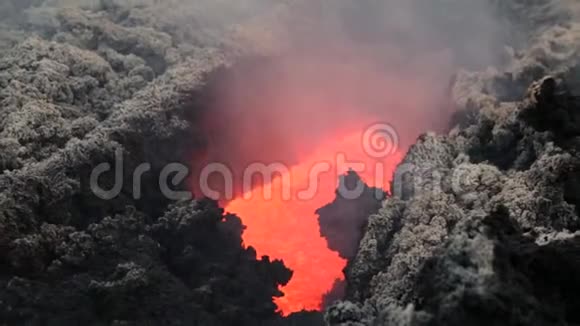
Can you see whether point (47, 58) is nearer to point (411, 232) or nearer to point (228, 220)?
point (228, 220)

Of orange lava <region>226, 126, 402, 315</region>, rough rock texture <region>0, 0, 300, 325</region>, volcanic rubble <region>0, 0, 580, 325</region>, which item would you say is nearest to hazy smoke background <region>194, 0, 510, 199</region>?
orange lava <region>226, 126, 402, 315</region>

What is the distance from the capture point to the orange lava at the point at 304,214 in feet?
67.4

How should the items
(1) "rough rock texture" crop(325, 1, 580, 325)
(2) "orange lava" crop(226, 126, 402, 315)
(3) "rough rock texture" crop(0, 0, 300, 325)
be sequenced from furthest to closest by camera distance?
(2) "orange lava" crop(226, 126, 402, 315), (3) "rough rock texture" crop(0, 0, 300, 325), (1) "rough rock texture" crop(325, 1, 580, 325)

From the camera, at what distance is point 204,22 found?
86.8 feet

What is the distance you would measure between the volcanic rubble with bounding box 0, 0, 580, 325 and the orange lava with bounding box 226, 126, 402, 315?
35.8 inches

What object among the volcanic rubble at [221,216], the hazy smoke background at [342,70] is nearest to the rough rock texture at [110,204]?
the volcanic rubble at [221,216]

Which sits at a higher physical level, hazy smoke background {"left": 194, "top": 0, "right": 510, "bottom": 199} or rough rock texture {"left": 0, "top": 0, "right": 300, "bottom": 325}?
hazy smoke background {"left": 194, "top": 0, "right": 510, "bottom": 199}

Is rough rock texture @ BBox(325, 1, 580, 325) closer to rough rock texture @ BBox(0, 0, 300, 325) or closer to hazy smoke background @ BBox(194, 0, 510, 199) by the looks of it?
hazy smoke background @ BBox(194, 0, 510, 199)

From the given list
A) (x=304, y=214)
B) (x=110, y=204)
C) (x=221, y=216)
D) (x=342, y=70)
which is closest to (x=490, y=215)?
(x=221, y=216)

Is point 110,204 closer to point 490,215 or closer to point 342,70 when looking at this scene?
point 490,215

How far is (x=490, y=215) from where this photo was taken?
1052 centimetres

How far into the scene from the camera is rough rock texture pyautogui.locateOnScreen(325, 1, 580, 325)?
931cm

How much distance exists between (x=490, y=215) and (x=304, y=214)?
1263 cm

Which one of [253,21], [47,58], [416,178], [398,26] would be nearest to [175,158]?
[47,58]
